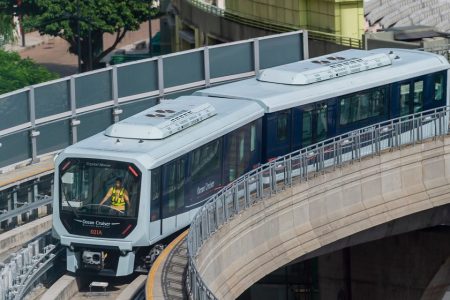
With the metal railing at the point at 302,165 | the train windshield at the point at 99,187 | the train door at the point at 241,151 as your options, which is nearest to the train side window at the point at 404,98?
the metal railing at the point at 302,165

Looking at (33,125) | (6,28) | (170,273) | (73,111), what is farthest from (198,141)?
(6,28)

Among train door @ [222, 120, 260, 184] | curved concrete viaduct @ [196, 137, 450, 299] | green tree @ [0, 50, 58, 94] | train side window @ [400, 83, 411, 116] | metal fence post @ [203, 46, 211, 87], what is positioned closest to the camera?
curved concrete viaduct @ [196, 137, 450, 299]

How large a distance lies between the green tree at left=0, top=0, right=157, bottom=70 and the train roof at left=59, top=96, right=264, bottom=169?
48206 millimetres

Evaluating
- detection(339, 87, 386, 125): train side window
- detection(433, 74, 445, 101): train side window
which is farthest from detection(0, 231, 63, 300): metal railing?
detection(433, 74, 445, 101): train side window

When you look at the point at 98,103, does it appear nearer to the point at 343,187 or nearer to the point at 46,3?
the point at 343,187

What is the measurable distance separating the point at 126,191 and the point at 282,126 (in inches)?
259

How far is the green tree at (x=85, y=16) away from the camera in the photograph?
81.6 metres

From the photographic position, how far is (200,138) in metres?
31.0

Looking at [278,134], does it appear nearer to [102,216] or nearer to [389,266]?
[102,216]

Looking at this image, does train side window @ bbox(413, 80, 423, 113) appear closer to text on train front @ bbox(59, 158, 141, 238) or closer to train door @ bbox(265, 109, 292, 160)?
train door @ bbox(265, 109, 292, 160)

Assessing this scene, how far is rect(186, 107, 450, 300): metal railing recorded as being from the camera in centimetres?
2877

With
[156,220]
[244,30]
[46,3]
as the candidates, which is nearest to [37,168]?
[156,220]

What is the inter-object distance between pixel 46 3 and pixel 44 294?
184 feet

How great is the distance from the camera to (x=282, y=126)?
34.6 m
